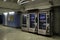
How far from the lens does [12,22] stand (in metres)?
15.7

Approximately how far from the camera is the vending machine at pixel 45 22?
8243 mm

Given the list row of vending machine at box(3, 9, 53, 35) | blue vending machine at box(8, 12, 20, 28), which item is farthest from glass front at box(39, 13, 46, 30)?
blue vending machine at box(8, 12, 20, 28)

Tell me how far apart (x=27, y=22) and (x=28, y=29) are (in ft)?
2.25

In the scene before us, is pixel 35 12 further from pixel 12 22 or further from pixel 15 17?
pixel 12 22

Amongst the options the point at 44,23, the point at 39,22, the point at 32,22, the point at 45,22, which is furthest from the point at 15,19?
the point at 45,22

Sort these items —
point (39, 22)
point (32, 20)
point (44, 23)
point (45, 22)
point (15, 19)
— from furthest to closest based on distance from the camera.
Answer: point (15, 19) → point (32, 20) → point (39, 22) → point (44, 23) → point (45, 22)

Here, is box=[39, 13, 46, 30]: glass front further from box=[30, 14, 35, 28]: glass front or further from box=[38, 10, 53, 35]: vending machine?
box=[30, 14, 35, 28]: glass front

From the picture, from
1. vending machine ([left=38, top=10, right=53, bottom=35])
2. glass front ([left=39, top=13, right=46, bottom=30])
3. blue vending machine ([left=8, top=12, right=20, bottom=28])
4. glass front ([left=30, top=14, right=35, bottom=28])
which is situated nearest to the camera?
vending machine ([left=38, top=10, right=53, bottom=35])

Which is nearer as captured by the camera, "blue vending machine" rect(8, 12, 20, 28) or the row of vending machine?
the row of vending machine

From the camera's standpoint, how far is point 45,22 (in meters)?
8.78

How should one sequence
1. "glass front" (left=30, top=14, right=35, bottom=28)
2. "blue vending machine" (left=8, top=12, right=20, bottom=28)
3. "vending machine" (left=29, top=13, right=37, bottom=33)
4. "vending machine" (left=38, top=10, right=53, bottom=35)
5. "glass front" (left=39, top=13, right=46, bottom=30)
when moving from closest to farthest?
1. "vending machine" (left=38, top=10, right=53, bottom=35)
2. "glass front" (left=39, top=13, right=46, bottom=30)
3. "vending machine" (left=29, top=13, right=37, bottom=33)
4. "glass front" (left=30, top=14, right=35, bottom=28)
5. "blue vending machine" (left=8, top=12, right=20, bottom=28)

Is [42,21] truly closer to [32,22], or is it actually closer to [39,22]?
[39,22]

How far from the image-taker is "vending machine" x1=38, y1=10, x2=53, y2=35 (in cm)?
824

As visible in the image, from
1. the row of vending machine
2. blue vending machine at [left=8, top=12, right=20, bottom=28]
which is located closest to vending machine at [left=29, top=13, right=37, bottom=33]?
the row of vending machine
